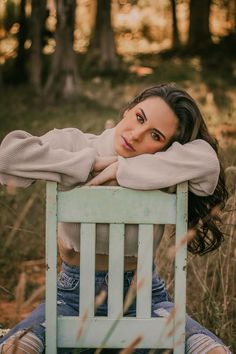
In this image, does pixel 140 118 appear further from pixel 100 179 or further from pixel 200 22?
pixel 200 22

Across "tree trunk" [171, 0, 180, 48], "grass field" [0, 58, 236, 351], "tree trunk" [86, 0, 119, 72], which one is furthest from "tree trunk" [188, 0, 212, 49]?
"tree trunk" [86, 0, 119, 72]

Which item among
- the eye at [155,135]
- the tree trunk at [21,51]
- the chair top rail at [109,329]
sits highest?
the eye at [155,135]

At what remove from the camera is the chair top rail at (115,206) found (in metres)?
2.35

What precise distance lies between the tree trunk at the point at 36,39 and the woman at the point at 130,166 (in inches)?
415

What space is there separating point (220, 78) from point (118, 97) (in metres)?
3.46

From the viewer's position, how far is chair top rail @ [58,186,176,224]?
7.70 ft

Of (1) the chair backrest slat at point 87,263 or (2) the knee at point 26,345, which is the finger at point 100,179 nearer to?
(1) the chair backrest slat at point 87,263

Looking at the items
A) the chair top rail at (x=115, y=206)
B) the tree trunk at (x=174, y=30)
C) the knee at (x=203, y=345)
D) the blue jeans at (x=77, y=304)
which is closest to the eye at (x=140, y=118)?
the chair top rail at (x=115, y=206)

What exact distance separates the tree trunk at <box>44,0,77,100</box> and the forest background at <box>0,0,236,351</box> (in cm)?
2

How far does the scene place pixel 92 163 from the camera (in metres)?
2.45

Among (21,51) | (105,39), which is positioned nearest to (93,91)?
(21,51)

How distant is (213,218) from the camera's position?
2873 mm

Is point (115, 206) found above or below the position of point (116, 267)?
above

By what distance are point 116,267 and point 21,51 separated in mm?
12661
